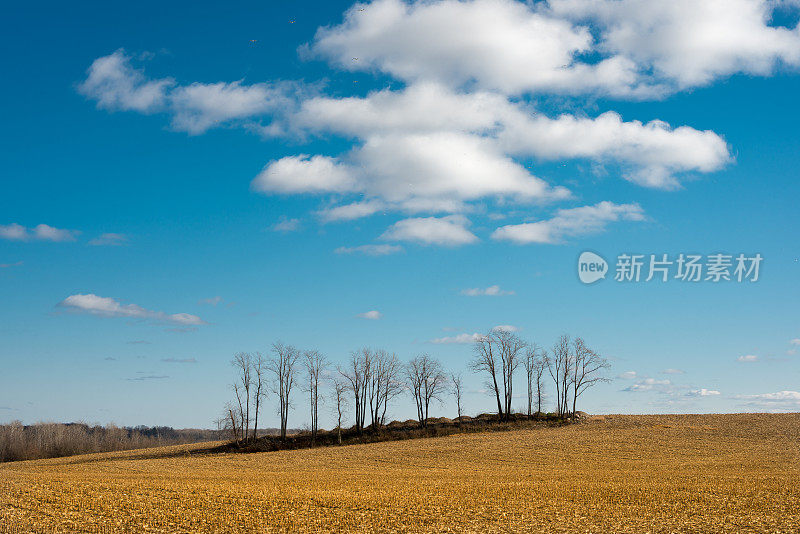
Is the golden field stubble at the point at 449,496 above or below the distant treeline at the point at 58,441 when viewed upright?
above

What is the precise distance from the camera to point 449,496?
29312mm

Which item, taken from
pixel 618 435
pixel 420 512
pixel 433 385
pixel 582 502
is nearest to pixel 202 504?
pixel 420 512

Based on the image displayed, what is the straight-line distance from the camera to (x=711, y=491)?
3005cm

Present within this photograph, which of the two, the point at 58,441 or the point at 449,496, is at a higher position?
the point at 449,496

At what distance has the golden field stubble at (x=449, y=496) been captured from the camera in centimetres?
2320

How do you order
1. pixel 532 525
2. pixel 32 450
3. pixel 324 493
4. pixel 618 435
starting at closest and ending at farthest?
pixel 532 525, pixel 324 493, pixel 618 435, pixel 32 450

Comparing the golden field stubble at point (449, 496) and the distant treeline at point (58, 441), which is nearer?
the golden field stubble at point (449, 496)

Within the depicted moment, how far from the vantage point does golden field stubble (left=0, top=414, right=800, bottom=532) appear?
914 inches

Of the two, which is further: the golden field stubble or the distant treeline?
the distant treeline

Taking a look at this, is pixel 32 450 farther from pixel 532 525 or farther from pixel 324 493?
pixel 532 525

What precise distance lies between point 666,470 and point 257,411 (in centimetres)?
5247

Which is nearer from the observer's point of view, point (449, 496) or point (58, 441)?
point (449, 496)

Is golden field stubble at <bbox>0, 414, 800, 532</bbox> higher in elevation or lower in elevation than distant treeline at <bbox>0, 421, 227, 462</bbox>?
higher

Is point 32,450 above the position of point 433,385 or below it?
below
